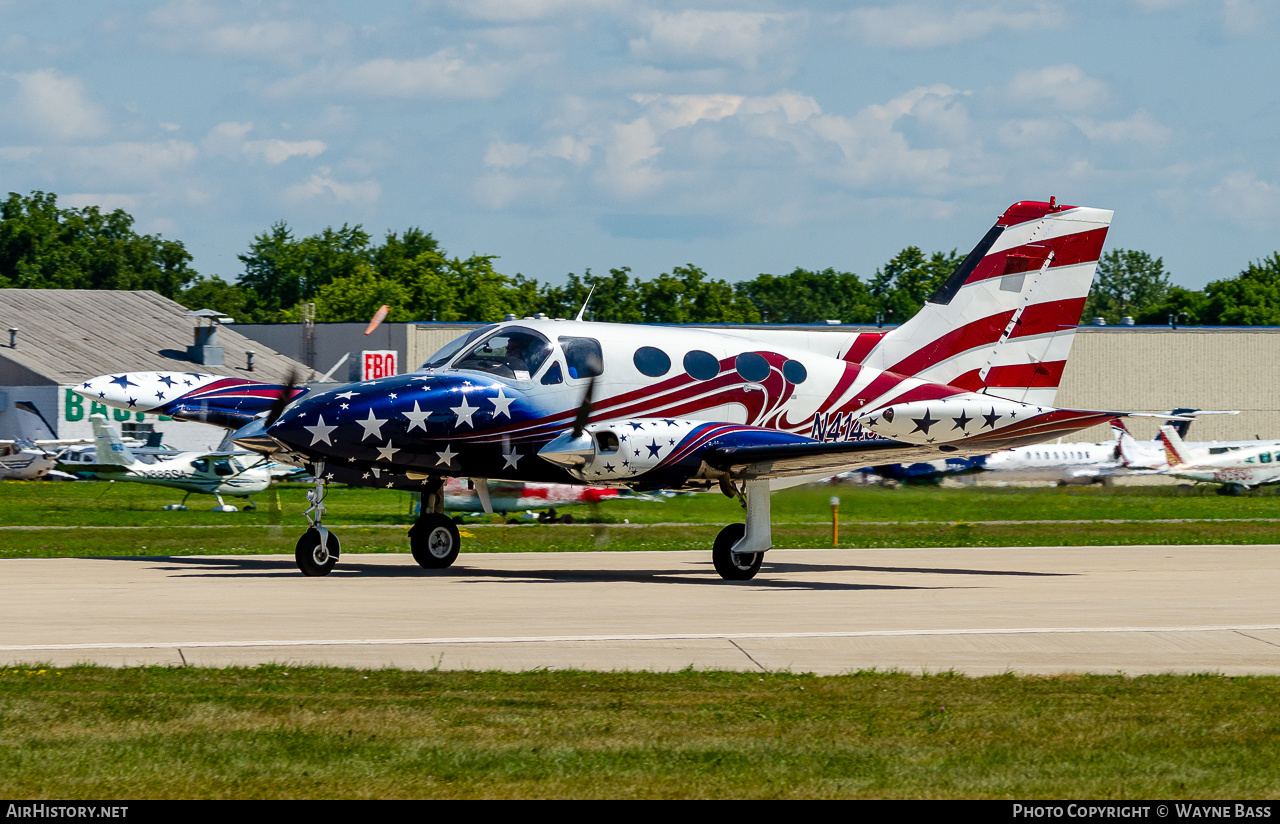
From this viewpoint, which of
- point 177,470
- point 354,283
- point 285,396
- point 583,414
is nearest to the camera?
point 583,414

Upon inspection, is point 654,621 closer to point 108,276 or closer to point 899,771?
point 899,771

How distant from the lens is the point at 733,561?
21.6 meters

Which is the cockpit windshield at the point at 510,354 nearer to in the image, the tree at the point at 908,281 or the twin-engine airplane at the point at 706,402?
the twin-engine airplane at the point at 706,402

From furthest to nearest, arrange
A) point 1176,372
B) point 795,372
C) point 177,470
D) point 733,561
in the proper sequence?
1. point 1176,372
2. point 177,470
3. point 795,372
4. point 733,561

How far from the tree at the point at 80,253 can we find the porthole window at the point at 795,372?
105 metres

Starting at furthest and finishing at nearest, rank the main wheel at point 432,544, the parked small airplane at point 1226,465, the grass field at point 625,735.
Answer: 1. the parked small airplane at point 1226,465
2. the main wheel at point 432,544
3. the grass field at point 625,735

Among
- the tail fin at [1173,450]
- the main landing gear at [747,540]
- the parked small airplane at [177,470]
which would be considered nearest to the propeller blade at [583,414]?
the main landing gear at [747,540]

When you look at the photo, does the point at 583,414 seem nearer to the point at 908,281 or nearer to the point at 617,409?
the point at 617,409

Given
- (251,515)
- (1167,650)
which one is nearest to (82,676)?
(1167,650)

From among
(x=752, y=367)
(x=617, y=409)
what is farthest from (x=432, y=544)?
(x=752, y=367)

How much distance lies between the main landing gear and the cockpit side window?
2667mm

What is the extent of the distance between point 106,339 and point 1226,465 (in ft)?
172

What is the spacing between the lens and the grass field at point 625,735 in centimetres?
815
